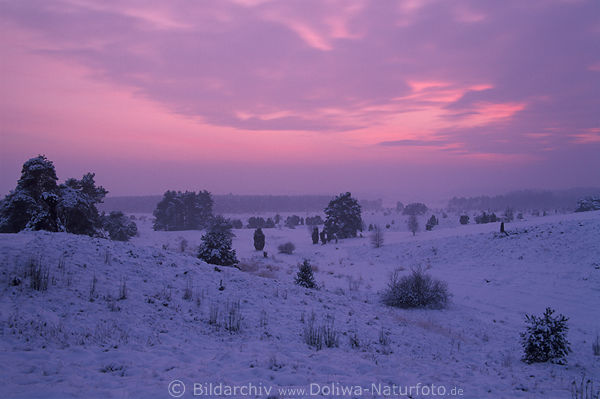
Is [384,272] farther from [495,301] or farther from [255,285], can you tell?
[255,285]

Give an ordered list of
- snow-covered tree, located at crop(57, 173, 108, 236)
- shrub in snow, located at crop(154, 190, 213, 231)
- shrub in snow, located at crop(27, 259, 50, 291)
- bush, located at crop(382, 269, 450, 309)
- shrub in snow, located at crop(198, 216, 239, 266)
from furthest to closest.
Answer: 1. shrub in snow, located at crop(154, 190, 213, 231)
2. snow-covered tree, located at crop(57, 173, 108, 236)
3. shrub in snow, located at crop(198, 216, 239, 266)
4. bush, located at crop(382, 269, 450, 309)
5. shrub in snow, located at crop(27, 259, 50, 291)

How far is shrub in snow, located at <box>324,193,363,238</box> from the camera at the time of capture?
196 feet

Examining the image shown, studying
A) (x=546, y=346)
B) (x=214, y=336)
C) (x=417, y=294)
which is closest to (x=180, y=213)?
(x=417, y=294)

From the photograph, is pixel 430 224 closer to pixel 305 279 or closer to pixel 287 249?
pixel 287 249

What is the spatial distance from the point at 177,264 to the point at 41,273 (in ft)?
15.3

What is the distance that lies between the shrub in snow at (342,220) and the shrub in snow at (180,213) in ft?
105

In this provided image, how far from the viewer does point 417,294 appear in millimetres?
15641

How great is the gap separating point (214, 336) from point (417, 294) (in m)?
10.9

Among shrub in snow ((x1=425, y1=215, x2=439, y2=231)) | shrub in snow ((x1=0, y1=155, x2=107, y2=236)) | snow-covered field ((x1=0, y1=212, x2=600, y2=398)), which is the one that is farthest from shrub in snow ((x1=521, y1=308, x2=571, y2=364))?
shrub in snow ((x1=425, y1=215, x2=439, y2=231))

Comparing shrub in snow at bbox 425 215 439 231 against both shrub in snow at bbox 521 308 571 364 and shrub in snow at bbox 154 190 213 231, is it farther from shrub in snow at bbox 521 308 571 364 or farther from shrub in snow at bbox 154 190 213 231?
shrub in snow at bbox 521 308 571 364

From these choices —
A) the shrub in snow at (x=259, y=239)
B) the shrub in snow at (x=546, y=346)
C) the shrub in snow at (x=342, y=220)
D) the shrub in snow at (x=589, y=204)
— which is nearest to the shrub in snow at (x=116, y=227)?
the shrub in snow at (x=259, y=239)

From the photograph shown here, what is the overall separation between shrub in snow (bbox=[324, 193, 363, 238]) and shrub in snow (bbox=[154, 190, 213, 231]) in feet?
105

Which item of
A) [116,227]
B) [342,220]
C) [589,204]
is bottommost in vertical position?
[116,227]

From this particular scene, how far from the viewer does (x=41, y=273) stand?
8766 mm
